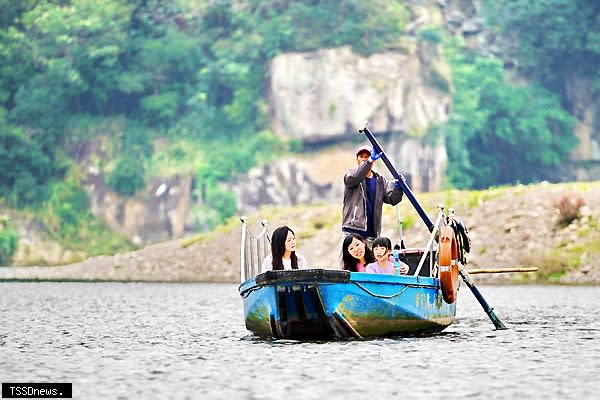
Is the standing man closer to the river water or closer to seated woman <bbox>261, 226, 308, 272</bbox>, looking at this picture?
seated woman <bbox>261, 226, 308, 272</bbox>

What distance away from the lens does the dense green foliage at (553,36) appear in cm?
9519

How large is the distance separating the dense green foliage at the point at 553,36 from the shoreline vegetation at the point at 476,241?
36.9 metres

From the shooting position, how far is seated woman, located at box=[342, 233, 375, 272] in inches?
854

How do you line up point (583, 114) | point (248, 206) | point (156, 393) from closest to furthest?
1. point (156, 393)
2. point (248, 206)
3. point (583, 114)

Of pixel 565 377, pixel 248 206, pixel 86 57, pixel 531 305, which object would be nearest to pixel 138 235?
pixel 248 206

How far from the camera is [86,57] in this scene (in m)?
89.9

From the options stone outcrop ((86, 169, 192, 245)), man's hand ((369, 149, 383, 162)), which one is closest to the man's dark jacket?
man's hand ((369, 149, 383, 162))

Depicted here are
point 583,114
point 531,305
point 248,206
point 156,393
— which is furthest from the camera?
point 583,114

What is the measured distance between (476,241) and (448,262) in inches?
1258

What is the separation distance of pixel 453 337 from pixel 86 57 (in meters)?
70.1

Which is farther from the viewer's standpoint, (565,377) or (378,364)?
(378,364)

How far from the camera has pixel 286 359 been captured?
18.7m

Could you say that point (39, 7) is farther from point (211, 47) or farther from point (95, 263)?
point (95, 263)

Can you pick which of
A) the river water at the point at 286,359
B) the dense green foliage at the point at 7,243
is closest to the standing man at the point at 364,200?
the river water at the point at 286,359
